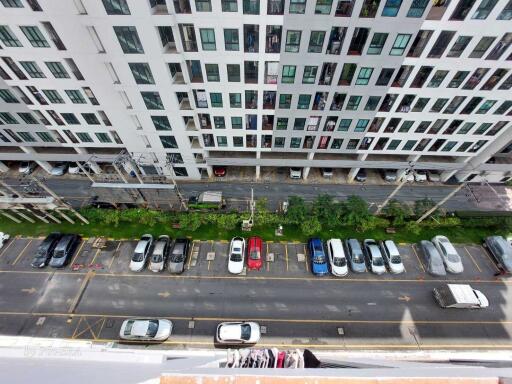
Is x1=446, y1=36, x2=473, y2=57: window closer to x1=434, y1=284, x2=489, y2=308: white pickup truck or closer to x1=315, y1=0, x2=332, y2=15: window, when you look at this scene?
x1=315, y1=0, x2=332, y2=15: window

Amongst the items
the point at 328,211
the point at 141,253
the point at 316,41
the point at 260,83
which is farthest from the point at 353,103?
the point at 141,253

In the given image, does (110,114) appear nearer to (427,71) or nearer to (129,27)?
(129,27)

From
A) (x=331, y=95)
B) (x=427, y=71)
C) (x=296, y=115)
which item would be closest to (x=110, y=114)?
(x=296, y=115)

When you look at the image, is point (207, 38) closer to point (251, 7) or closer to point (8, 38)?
point (251, 7)

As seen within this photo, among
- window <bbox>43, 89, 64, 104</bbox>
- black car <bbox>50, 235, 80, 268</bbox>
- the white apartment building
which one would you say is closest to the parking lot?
black car <bbox>50, 235, 80, 268</bbox>

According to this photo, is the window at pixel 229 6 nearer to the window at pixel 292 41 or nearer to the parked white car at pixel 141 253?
the window at pixel 292 41

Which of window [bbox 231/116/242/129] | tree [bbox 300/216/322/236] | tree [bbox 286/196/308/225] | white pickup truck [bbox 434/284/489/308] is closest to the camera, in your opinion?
white pickup truck [bbox 434/284/489/308]
